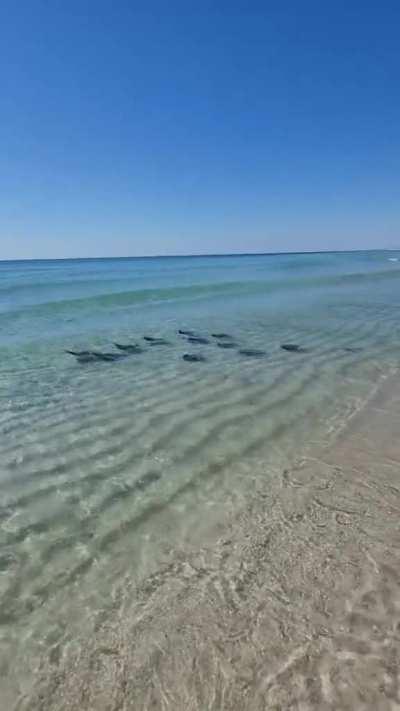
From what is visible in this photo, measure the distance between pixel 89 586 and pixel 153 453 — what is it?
302 centimetres

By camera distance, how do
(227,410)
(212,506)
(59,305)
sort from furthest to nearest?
(59,305) < (227,410) < (212,506)

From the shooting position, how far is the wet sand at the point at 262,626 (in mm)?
3230

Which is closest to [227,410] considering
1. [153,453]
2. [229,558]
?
[153,453]

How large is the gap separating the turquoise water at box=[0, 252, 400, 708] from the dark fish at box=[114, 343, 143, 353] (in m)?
0.53

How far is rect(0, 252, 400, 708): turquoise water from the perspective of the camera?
441 cm

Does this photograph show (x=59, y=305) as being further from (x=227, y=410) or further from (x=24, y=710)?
(x=24, y=710)

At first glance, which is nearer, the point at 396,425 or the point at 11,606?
the point at 11,606

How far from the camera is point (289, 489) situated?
19.8 ft

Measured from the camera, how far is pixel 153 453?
7.29m

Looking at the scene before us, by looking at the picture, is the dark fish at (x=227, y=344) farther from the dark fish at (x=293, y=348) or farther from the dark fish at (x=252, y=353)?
the dark fish at (x=293, y=348)

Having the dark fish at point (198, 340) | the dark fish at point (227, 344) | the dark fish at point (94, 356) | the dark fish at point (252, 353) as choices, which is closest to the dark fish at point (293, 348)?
the dark fish at point (252, 353)

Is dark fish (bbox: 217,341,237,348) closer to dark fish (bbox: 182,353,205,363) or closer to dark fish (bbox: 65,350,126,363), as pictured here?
dark fish (bbox: 182,353,205,363)

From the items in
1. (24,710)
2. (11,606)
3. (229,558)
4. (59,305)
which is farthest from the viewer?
(59,305)

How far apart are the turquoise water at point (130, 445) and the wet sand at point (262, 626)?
1.01 feet
